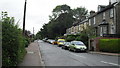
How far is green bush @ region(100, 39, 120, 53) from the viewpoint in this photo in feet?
62.1

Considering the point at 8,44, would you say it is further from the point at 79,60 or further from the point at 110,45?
the point at 110,45

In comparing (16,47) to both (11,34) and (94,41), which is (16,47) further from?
(94,41)

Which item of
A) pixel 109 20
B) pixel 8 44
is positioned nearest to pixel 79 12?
pixel 109 20

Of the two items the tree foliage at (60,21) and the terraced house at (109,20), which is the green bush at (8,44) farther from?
the tree foliage at (60,21)

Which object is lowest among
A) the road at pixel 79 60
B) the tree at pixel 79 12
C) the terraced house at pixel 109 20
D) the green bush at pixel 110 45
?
the road at pixel 79 60

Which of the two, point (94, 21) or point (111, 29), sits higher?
point (94, 21)

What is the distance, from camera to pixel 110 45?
64.3 feet

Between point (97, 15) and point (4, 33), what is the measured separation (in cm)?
3005

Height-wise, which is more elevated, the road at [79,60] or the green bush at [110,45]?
the green bush at [110,45]

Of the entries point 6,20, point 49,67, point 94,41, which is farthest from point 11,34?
point 94,41

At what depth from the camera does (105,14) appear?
101 ft

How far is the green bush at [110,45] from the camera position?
18.9m

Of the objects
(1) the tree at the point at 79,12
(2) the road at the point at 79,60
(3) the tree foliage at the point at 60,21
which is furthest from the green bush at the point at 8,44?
(1) the tree at the point at 79,12

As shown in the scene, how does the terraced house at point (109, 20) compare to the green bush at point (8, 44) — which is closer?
the green bush at point (8, 44)
